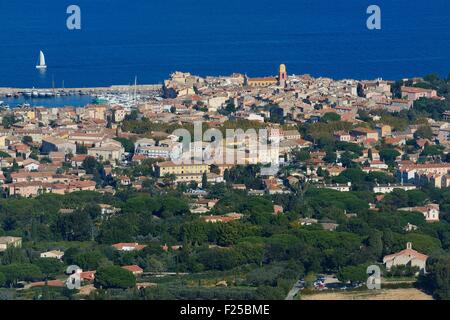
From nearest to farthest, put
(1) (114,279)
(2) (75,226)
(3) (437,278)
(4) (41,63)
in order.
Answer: (3) (437,278) → (1) (114,279) → (2) (75,226) → (4) (41,63)

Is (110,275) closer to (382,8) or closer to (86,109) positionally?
(86,109)

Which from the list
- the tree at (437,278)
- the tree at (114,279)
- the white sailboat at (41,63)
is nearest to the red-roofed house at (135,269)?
the tree at (114,279)

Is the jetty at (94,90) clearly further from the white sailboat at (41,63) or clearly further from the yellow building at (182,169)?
the yellow building at (182,169)

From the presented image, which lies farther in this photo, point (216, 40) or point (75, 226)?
point (216, 40)

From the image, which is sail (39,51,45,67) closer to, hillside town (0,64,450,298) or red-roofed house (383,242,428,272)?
hillside town (0,64,450,298)

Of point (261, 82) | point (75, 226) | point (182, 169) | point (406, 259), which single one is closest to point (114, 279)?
point (406, 259)

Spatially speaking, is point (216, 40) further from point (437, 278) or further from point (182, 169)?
point (437, 278)
